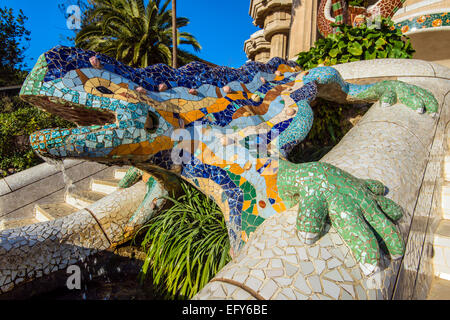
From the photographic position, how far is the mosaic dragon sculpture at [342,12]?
4.09m

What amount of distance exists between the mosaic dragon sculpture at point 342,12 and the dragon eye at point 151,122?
3.54 metres

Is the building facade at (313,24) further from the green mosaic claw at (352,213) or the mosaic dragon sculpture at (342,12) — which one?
the green mosaic claw at (352,213)

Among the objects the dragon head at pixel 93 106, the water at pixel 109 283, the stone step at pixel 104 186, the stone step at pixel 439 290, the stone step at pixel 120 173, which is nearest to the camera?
the dragon head at pixel 93 106

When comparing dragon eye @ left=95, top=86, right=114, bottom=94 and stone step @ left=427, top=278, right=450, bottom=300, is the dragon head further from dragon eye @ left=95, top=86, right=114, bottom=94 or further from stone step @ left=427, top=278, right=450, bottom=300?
stone step @ left=427, top=278, right=450, bottom=300

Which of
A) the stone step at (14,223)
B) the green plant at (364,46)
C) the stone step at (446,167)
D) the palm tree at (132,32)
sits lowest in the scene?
the stone step at (14,223)

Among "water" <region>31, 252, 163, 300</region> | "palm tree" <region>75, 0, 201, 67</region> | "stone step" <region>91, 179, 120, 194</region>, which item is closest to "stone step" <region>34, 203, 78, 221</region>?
"stone step" <region>91, 179, 120, 194</region>

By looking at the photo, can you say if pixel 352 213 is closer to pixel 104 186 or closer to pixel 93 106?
pixel 93 106

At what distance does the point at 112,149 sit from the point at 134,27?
33.3 feet

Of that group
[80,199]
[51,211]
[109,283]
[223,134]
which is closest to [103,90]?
[223,134]

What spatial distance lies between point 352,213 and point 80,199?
3405 mm

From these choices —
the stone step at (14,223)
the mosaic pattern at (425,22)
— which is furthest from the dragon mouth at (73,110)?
the mosaic pattern at (425,22)

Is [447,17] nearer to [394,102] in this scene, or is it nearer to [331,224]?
[394,102]

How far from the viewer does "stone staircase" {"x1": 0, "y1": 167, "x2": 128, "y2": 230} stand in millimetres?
3288

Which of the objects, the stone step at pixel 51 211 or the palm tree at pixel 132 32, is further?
the palm tree at pixel 132 32
